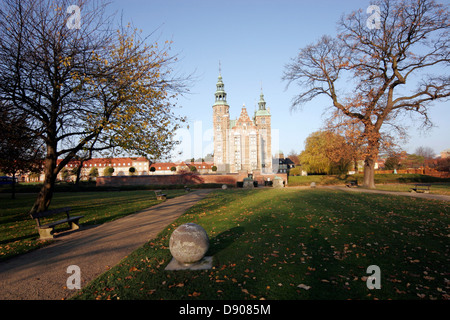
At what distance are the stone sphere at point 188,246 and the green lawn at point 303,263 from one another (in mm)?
367

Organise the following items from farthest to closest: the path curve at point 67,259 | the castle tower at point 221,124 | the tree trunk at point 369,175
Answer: the castle tower at point 221,124 → the tree trunk at point 369,175 → the path curve at point 67,259

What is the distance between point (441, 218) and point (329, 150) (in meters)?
14.8

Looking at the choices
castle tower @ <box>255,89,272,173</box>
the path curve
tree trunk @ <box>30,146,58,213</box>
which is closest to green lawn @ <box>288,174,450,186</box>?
the path curve

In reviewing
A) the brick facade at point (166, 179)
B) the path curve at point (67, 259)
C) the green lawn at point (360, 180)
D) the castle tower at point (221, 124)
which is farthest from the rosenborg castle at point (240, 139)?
the path curve at point (67, 259)

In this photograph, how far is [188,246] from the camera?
547 centimetres

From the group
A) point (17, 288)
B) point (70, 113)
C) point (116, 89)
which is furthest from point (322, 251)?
point (70, 113)

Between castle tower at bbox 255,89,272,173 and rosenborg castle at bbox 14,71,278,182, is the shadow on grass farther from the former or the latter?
castle tower at bbox 255,89,272,173

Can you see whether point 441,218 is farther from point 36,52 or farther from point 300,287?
point 36,52

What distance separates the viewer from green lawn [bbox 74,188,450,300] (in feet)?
14.4

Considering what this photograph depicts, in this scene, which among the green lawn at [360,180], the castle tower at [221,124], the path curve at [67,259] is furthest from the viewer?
the castle tower at [221,124]

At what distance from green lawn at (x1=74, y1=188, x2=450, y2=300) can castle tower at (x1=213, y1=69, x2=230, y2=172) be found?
63.3 m

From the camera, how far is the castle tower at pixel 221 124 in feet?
236

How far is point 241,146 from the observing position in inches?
2808

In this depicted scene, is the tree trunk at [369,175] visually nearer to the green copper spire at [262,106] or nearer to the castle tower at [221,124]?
the castle tower at [221,124]
